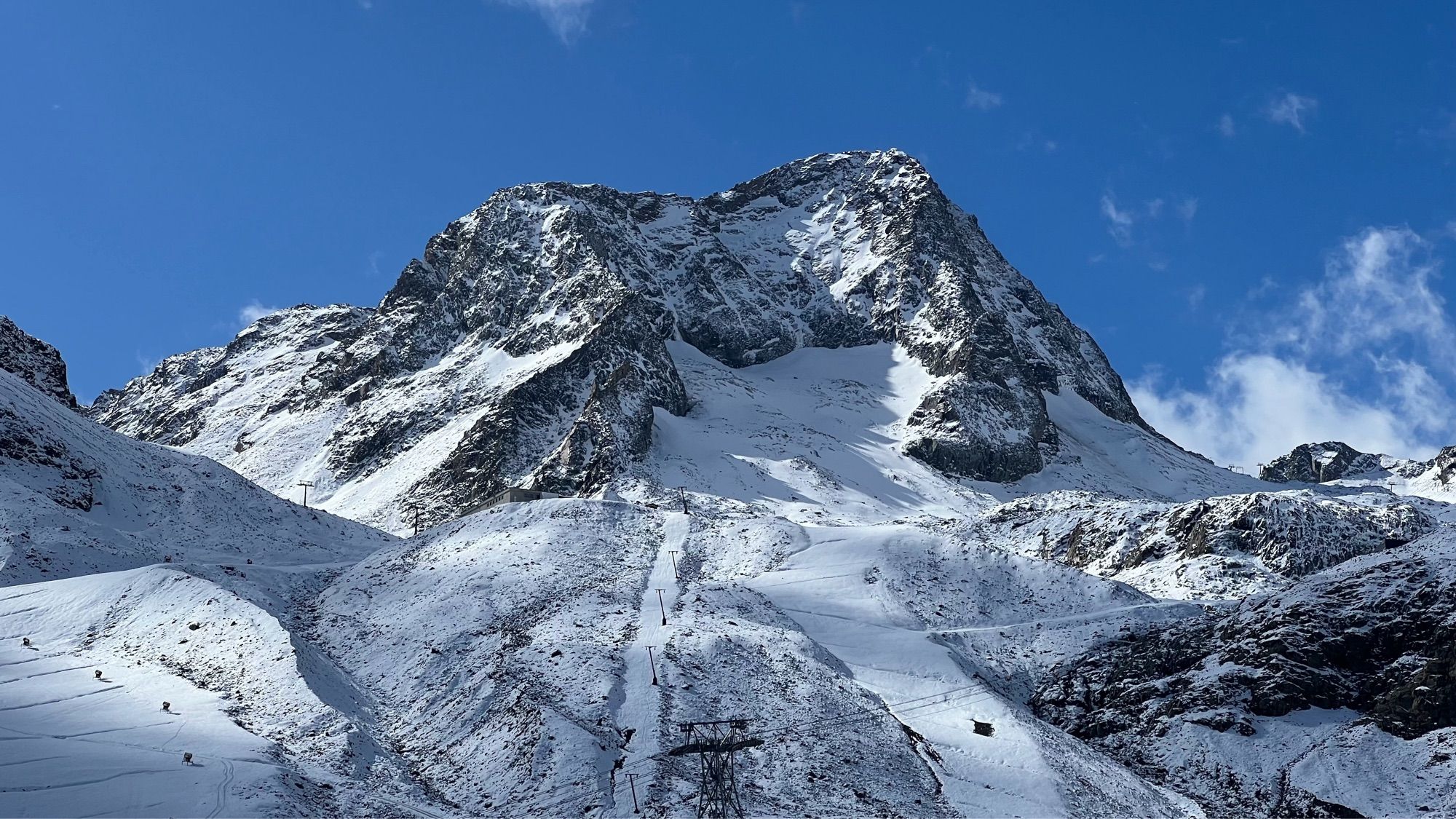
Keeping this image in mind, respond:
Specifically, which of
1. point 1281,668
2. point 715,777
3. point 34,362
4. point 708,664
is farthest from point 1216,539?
point 34,362

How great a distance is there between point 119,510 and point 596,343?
2453 inches

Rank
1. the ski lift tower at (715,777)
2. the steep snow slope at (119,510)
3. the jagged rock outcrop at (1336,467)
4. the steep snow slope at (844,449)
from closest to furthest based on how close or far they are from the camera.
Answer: the ski lift tower at (715,777), the steep snow slope at (119,510), the steep snow slope at (844,449), the jagged rock outcrop at (1336,467)

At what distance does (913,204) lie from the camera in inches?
7141

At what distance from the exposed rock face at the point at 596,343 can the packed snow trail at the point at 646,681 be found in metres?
43.9

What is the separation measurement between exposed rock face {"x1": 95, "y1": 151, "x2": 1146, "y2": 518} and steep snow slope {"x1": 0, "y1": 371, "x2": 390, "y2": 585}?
80.4ft

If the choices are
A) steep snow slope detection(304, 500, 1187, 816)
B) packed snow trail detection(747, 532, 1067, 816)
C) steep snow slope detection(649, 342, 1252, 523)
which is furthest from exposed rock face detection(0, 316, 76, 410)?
packed snow trail detection(747, 532, 1067, 816)

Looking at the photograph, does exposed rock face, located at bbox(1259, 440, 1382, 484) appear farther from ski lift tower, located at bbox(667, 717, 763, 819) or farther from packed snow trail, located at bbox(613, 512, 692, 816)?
ski lift tower, located at bbox(667, 717, 763, 819)

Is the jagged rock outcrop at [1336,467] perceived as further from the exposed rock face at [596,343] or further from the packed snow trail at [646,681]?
the packed snow trail at [646,681]

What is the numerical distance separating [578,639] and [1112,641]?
2386 centimetres

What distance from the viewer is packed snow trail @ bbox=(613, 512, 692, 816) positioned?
1515 inches

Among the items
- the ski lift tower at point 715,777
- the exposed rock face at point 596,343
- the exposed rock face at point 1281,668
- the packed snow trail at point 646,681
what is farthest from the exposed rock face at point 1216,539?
the exposed rock face at point 596,343

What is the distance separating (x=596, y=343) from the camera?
420 feet

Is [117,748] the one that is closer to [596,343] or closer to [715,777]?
[715,777]

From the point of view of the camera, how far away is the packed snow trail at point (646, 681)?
3847cm
